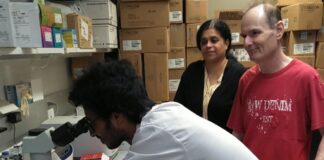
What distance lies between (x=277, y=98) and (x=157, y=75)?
4.34 ft

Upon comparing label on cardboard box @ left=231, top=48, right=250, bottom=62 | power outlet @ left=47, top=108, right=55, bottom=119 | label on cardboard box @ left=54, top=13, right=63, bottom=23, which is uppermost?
label on cardboard box @ left=54, top=13, right=63, bottom=23

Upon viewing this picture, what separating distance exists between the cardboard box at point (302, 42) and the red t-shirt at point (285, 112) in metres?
1.38

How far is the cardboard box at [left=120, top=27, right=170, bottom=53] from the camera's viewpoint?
235 cm

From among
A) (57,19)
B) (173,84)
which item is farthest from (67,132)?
(173,84)

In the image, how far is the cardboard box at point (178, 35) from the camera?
99.5 inches

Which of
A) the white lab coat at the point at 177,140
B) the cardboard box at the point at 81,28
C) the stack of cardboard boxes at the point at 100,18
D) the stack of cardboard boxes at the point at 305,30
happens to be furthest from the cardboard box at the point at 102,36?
the stack of cardboard boxes at the point at 305,30

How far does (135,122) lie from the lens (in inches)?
34.7

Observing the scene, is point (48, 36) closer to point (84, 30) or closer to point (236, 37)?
point (84, 30)

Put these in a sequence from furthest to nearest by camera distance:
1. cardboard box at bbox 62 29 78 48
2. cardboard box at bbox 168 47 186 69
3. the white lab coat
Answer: cardboard box at bbox 168 47 186 69 → cardboard box at bbox 62 29 78 48 → the white lab coat

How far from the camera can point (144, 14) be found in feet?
7.69

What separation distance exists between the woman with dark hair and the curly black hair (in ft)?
2.70

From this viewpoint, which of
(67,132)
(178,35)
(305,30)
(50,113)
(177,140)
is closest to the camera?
(177,140)

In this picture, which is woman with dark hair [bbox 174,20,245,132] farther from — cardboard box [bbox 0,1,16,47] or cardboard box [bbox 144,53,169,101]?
cardboard box [bbox 0,1,16,47]

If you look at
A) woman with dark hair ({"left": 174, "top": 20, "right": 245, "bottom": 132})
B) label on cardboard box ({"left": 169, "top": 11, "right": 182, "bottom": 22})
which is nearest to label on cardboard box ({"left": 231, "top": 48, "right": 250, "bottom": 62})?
label on cardboard box ({"left": 169, "top": 11, "right": 182, "bottom": 22})
